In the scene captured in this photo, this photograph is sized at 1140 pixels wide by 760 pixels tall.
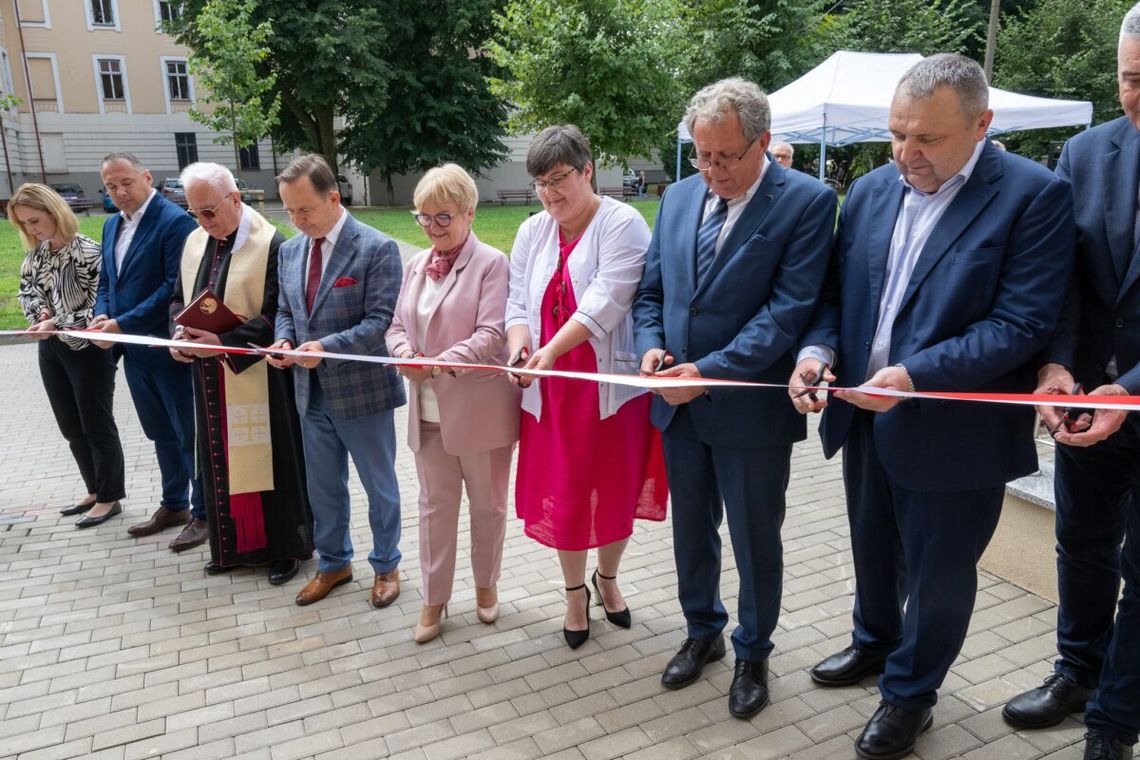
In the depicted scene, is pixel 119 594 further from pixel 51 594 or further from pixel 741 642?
pixel 741 642

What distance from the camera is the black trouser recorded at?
4678 mm

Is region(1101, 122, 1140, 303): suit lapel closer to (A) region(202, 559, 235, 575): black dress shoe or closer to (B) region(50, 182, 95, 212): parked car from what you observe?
(A) region(202, 559, 235, 575): black dress shoe

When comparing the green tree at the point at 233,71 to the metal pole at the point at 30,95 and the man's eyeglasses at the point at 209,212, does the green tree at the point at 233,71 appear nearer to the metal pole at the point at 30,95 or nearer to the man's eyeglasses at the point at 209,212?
the man's eyeglasses at the point at 209,212

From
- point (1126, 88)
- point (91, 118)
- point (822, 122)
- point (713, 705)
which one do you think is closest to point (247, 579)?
point (713, 705)

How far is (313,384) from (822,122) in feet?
32.1

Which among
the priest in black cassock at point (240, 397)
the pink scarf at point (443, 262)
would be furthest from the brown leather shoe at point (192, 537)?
the pink scarf at point (443, 262)

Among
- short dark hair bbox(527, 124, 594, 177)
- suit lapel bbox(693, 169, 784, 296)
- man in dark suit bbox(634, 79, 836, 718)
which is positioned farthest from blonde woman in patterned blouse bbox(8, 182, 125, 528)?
suit lapel bbox(693, 169, 784, 296)

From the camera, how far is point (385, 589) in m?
3.85

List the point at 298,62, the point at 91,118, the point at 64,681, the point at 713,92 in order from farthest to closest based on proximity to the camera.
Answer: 1. the point at 91,118
2. the point at 298,62
3. the point at 64,681
4. the point at 713,92

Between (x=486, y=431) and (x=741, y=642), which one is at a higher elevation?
(x=486, y=431)

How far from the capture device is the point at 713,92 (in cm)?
262

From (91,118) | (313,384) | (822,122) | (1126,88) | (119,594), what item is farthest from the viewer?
(91,118)

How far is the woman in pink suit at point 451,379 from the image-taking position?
10.6 feet

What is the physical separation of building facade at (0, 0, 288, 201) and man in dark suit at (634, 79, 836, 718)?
133ft
